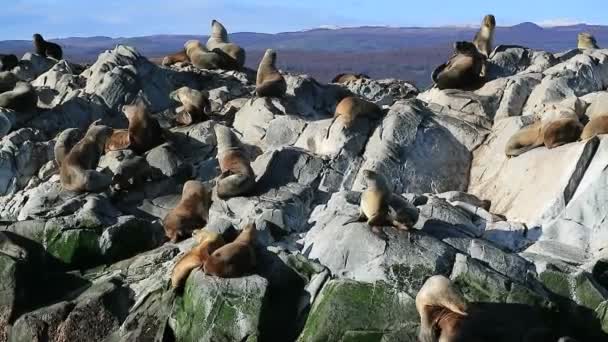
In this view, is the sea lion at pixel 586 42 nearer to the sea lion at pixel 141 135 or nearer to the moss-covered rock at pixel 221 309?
the sea lion at pixel 141 135

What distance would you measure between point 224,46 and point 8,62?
5.08m

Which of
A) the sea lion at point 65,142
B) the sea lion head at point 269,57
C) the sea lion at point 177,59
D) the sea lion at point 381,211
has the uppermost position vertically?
the sea lion head at point 269,57

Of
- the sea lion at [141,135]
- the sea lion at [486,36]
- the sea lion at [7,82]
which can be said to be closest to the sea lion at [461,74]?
the sea lion at [486,36]

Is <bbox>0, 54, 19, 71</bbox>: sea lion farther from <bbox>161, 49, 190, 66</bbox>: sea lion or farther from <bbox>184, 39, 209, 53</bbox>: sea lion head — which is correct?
<bbox>184, 39, 209, 53</bbox>: sea lion head

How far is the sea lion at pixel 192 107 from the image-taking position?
1842 centimetres

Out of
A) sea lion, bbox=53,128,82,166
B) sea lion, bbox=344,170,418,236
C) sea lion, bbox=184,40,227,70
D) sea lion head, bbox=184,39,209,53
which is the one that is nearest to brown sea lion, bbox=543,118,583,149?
sea lion, bbox=344,170,418,236

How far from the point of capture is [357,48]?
511 ft

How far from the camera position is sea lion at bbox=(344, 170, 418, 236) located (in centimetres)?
1251

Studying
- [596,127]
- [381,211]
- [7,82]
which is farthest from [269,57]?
[381,211]

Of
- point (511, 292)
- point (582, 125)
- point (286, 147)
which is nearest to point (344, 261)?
point (511, 292)

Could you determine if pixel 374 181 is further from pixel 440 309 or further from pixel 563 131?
pixel 563 131

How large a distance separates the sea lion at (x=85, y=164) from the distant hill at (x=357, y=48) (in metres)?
43.9

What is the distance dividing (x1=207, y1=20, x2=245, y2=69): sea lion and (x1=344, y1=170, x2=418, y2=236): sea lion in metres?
10.4

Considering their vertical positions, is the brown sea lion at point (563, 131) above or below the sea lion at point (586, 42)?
below
